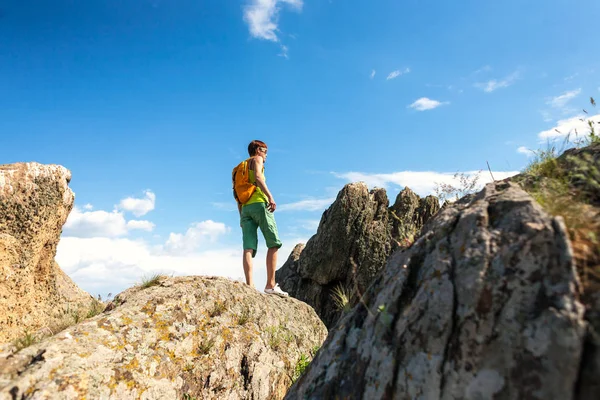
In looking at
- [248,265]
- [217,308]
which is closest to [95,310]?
[217,308]

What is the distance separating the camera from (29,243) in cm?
812

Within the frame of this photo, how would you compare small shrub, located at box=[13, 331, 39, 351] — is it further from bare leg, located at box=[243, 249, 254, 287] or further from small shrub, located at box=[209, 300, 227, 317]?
bare leg, located at box=[243, 249, 254, 287]

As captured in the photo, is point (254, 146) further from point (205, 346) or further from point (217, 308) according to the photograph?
point (205, 346)

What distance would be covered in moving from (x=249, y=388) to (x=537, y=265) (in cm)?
467

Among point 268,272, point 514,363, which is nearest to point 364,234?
point 268,272

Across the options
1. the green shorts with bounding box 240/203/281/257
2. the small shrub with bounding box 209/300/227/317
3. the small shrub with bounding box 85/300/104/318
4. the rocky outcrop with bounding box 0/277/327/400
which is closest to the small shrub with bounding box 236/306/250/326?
the rocky outcrop with bounding box 0/277/327/400

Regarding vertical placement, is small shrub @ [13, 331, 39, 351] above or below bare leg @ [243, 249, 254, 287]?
below

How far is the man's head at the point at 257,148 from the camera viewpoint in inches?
369

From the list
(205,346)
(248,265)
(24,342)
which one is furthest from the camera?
(248,265)

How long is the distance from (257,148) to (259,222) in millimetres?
1676

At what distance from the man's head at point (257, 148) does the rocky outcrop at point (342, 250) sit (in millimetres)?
14041

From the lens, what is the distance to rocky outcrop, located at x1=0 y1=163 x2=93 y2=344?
770cm

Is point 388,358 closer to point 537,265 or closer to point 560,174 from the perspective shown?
point 537,265

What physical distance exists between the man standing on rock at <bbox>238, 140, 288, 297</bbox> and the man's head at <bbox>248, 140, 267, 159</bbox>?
0.56 feet
